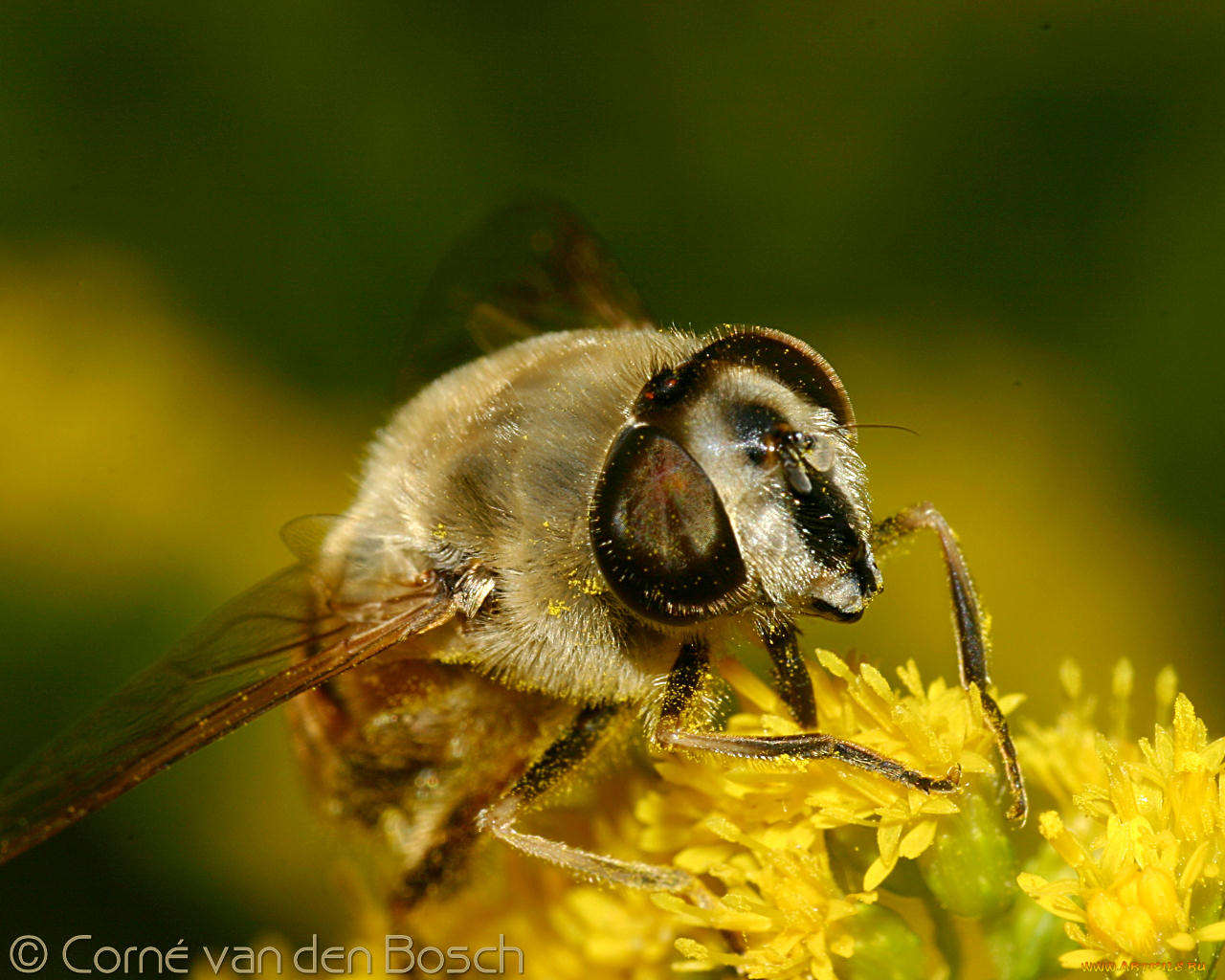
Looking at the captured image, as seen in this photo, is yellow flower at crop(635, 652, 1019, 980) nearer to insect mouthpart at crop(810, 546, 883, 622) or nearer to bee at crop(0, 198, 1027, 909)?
bee at crop(0, 198, 1027, 909)

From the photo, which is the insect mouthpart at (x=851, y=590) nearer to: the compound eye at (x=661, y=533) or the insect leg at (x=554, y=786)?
the compound eye at (x=661, y=533)

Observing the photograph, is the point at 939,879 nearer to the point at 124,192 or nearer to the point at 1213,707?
the point at 1213,707

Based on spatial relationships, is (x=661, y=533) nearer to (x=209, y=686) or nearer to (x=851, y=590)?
(x=851, y=590)

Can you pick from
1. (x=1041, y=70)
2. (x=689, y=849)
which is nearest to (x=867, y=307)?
(x=1041, y=70)

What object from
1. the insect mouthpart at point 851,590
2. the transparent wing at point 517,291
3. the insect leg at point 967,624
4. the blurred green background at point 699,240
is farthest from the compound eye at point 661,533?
the blurred green background at point 699,240

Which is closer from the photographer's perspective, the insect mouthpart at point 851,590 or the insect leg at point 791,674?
the insect mouthpart at point 851,590

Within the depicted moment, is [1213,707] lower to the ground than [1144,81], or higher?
lower

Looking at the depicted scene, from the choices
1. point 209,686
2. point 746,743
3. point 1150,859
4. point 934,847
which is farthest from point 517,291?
point 1150,859
